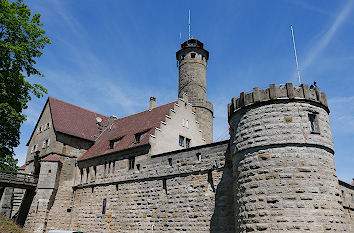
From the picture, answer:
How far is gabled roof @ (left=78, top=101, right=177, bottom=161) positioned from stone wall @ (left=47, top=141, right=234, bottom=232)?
65.6 inches

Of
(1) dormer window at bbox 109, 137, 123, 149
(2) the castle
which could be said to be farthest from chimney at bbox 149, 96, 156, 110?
(1) dormer window at bbox 109, 137, 123, 149

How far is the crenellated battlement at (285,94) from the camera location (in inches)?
543

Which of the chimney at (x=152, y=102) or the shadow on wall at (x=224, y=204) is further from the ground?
the chimney at (x=152, y=102)

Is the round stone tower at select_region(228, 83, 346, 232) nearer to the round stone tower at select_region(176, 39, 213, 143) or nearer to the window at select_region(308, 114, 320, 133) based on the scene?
the window at select_region(308, 114, 320, 133)

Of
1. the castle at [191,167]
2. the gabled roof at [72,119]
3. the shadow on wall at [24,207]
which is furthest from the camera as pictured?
the gabled roof at [72,119]

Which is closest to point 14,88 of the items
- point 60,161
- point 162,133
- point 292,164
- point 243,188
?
point 60,161

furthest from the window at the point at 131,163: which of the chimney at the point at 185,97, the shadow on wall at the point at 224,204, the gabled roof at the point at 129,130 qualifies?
the shadow on wall at the point at 224,204

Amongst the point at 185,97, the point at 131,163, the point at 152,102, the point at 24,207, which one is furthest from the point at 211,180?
the point at 24,207

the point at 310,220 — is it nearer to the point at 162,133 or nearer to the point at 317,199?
the point at 317,199

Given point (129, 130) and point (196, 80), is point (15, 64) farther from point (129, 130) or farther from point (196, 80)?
point (196, 80)

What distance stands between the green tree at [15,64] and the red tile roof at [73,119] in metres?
7.03

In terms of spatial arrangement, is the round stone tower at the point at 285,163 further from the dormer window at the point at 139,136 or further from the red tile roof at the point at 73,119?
the red tile roof at the point at 73,119

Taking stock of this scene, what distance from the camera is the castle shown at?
12.6 meters

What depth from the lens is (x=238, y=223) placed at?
1363 centimetres
